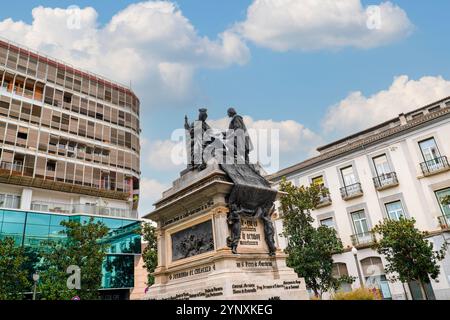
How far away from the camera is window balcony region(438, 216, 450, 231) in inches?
859

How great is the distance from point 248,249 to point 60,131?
35.1 metres

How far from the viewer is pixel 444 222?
22094 mm

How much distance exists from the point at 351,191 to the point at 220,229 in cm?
2110

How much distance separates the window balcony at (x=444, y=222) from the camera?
21828mm

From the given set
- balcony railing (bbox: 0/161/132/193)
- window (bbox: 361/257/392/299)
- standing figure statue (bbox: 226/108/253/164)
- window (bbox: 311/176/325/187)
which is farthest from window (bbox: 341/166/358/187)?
balcony railing (bbox: 0/161/132/193)

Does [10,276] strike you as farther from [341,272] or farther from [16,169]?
[341,272]

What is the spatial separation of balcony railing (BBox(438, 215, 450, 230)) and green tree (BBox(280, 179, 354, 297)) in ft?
22.0

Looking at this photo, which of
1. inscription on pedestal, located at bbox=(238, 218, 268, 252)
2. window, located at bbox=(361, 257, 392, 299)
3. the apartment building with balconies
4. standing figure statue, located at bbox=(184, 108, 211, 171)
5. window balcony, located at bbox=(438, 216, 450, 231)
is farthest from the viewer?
the apartment building with balconies

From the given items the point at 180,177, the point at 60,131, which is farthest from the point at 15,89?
the point at 180,177

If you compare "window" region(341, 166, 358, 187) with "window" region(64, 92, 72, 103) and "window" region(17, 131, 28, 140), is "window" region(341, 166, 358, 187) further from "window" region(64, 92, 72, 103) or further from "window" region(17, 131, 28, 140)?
"window" region(64, 92, 72, 103)

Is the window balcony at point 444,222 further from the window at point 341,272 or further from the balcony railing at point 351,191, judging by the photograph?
the window at point 341,272
